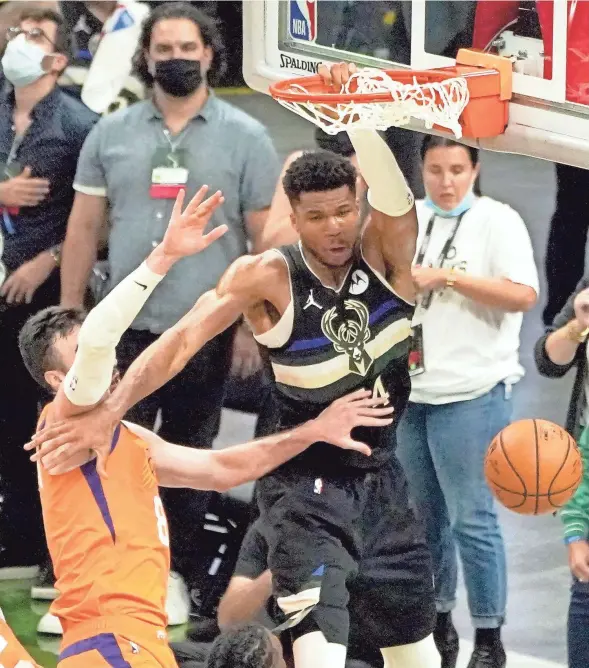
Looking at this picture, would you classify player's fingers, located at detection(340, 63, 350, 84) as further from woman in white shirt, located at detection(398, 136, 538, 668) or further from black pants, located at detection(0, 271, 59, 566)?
black pants, located at detection(0, 271, 59, 566)

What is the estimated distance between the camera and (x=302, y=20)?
5.61m

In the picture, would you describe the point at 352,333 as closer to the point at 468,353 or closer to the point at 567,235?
the point at 468,353

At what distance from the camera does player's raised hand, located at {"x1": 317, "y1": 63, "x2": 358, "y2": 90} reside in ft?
13.6

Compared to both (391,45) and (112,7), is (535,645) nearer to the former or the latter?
(391,45)

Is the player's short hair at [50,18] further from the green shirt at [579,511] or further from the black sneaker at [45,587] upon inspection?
the green shirt at [579,511]

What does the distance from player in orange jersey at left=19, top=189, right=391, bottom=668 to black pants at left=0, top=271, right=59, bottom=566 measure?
1.80m

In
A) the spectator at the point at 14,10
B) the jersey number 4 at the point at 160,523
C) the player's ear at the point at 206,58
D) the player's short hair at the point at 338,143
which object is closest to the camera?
the jersey number 4 at the point at 160,523

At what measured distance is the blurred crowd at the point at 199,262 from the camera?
4.86 m

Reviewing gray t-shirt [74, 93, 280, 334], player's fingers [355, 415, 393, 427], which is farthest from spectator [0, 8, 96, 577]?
player's fingers [355, 415, 393, 427]

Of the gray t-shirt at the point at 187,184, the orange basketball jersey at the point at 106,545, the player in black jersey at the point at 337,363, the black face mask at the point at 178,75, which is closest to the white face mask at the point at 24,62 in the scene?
the gray t-shirt at the point at 187,184

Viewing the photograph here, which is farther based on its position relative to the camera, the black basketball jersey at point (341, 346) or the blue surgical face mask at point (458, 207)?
the blue surgical face mask at point (458, 207)

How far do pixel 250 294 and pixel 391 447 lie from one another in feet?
2.20

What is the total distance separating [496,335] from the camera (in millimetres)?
4930

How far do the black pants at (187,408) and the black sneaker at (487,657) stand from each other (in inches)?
51.3
